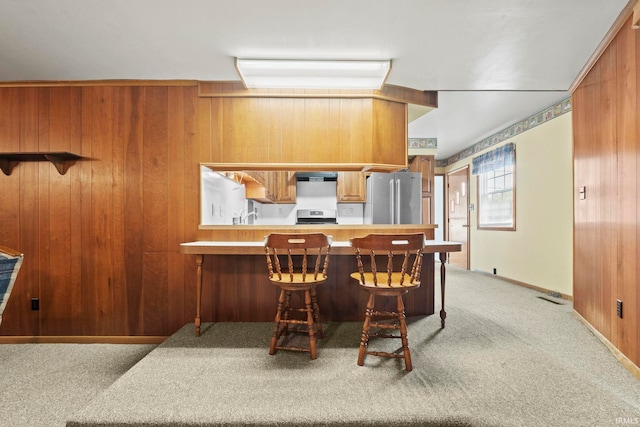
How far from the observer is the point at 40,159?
2.92m

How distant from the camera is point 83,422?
5.06 ft

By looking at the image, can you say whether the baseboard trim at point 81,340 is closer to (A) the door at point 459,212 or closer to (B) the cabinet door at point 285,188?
(B) the cabinet door at point 285,188

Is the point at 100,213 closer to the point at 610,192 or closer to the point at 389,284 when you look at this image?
the point at 389,284

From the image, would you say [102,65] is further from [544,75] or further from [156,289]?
[544,75]

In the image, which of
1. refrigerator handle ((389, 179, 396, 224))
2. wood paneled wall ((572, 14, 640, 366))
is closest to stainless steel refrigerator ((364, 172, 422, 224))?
refrigerator handle ((389, 179, 396, 224))

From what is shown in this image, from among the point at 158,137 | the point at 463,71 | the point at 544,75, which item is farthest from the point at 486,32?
the point at 158,137

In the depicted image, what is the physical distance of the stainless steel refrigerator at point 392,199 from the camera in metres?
5.28

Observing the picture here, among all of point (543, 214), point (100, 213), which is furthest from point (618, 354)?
point (100, 213)

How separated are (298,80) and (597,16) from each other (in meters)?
2.15

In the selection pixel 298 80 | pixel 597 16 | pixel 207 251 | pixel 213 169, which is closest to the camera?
pixel 597 16

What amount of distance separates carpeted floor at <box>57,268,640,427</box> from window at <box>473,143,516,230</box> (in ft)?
9.46

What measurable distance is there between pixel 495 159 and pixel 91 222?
5772 millimetres

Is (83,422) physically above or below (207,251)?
below

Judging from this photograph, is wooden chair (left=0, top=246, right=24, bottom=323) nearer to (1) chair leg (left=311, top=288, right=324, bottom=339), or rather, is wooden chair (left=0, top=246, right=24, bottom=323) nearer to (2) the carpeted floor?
(2) the carpeted floor
